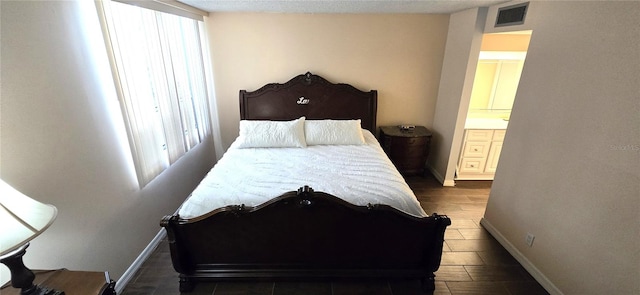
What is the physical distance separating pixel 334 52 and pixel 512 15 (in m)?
1.84

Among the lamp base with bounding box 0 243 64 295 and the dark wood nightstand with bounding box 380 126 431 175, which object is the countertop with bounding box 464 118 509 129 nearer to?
the dark wood nightstand with bounding box 380 126 431 175

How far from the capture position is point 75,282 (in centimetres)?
129

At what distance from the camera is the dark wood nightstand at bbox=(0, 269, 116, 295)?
1.25 meters

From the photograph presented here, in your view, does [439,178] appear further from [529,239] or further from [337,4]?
[337,4]

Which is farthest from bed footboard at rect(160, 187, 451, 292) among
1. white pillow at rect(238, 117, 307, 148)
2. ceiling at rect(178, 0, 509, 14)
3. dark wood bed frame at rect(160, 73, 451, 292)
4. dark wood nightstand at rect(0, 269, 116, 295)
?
ceiling at rect(178, 0, 509, 14)

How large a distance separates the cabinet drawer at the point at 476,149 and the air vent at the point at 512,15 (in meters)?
1.42

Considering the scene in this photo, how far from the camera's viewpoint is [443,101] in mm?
3480

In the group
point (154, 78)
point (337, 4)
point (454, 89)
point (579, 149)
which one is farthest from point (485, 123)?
point (154, 78)

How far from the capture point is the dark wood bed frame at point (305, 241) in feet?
5.84

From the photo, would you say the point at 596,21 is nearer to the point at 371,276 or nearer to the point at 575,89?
the point at 575,89

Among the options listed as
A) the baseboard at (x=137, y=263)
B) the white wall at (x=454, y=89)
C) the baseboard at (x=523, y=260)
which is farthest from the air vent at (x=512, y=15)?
the baseboard at (x=137, y=263)

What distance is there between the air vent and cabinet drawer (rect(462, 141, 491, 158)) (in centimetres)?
142

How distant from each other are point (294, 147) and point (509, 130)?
203cm

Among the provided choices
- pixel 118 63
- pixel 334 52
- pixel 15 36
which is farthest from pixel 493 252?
pixel 15 36
